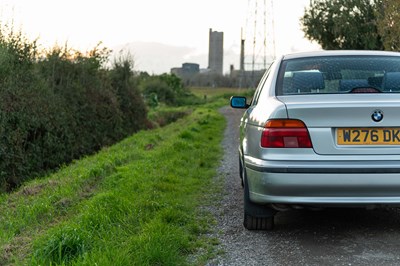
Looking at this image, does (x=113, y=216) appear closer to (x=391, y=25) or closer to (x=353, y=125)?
(x=353, y=125)

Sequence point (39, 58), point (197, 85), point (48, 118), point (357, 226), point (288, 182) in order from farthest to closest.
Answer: point (197, 85) < point (39, 58) < point (48, 118) < point (357, 226) < point (288, 182)

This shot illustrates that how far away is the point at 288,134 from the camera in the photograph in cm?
440

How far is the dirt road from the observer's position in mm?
4328

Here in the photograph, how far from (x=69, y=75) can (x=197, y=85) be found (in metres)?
69.9

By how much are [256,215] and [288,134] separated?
1053 mm

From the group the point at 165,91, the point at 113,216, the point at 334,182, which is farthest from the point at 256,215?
the point at 165,91

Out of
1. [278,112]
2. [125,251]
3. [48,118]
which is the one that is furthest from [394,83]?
[48,118]

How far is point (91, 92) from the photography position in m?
15.5

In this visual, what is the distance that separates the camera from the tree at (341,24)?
30000mm

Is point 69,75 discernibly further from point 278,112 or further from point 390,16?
point 278,112

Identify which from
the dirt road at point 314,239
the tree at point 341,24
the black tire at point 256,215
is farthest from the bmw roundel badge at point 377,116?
the tree at point 341,24

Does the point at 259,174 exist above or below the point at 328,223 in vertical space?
above

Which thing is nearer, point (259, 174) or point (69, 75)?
point (259, 174)

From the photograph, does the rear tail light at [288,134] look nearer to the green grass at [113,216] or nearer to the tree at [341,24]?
the green grass at [113,216]
